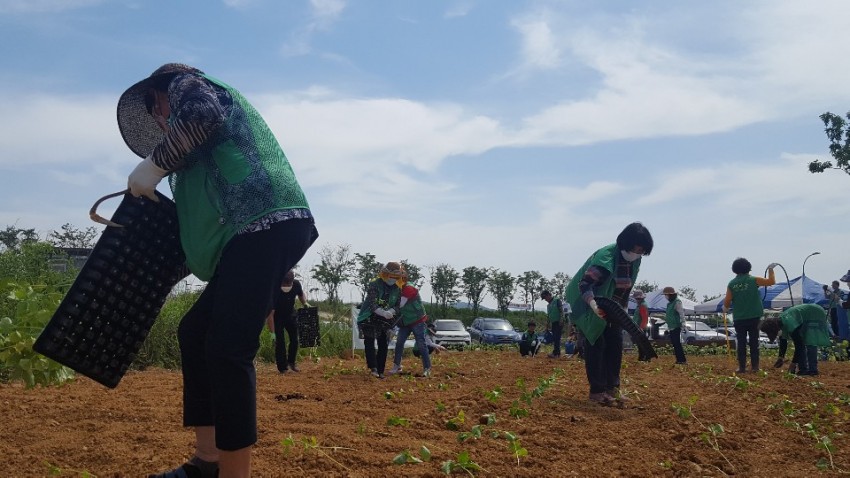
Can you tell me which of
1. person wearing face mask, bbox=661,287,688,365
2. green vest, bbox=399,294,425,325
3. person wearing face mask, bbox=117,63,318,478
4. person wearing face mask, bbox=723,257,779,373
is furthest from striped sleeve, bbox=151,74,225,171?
person wearing face mask, bbox=661,287,688,365

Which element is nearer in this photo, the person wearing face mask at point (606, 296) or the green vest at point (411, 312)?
the person wearing face mask at point (606, 296)

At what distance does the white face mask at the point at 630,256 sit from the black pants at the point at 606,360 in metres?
0.61

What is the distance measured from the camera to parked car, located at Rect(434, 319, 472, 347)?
955 inches

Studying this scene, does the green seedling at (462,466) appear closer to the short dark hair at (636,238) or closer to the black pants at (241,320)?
the black pants at (241,320)

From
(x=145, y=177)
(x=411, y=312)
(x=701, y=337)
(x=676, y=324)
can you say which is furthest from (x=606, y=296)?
(x=701, y=337)

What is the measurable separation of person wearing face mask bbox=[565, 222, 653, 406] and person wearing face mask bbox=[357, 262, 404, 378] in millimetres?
3500

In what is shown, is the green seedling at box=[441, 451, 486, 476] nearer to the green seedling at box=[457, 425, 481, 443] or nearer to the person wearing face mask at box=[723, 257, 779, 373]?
the green seedling at box=[457, 425, 481, 443]

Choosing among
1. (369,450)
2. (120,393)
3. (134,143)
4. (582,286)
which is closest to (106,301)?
(134,143)

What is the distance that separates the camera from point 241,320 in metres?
2.34

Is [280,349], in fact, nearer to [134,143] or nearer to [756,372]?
[756,372]

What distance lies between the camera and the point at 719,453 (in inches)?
152

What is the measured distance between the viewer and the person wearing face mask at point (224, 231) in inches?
91.7

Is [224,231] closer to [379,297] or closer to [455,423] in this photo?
[455,423]

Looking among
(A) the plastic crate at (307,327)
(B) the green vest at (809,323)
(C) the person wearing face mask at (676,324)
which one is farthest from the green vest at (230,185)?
(C) the person wearing face mask at (676,324)
